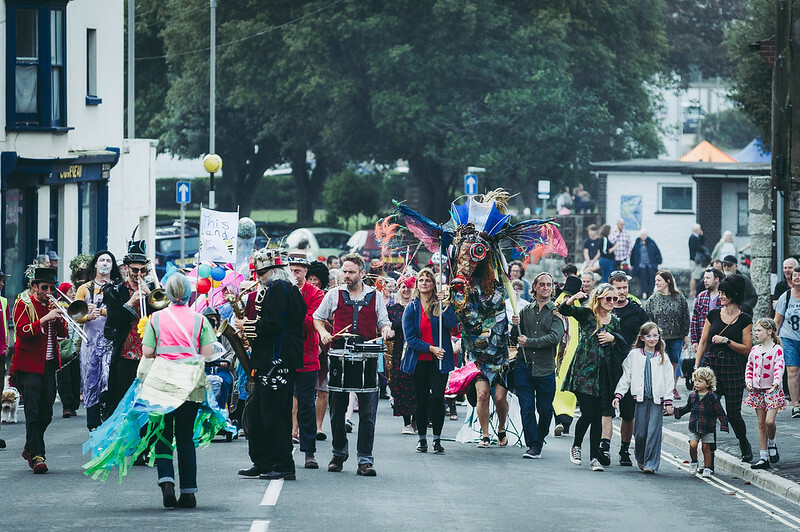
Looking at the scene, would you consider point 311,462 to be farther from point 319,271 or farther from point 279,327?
point 319,271

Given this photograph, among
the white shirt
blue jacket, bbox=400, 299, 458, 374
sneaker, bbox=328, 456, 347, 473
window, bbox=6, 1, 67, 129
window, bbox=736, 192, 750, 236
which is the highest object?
window, bbox=6, 1, 67, 129

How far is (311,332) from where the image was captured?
13469mm

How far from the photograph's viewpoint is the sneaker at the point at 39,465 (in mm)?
12664

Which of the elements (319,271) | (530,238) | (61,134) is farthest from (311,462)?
(61,134)

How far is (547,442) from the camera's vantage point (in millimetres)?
16094

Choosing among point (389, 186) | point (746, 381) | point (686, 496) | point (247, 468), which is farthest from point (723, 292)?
point (389, 186)

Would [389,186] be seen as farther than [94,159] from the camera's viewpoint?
Yes

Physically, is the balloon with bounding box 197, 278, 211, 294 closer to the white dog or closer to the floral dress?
the floral dress

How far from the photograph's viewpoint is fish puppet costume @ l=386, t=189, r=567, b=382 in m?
14.8

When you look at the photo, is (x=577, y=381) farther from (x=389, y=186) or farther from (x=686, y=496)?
(x=389, y=186)

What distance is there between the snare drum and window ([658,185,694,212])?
3091 cm

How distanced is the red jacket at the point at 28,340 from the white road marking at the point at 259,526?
3.71 meters

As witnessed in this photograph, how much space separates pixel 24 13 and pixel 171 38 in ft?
86.0

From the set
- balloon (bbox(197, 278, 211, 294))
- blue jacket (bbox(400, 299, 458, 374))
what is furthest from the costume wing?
balloon (bbox(197, 278, 211, 294))
